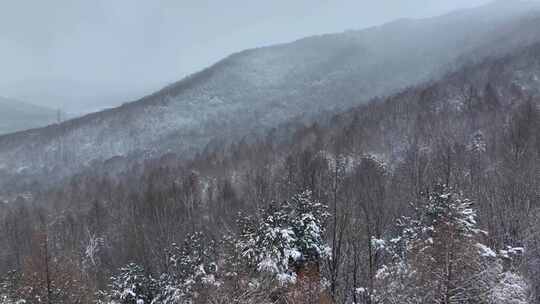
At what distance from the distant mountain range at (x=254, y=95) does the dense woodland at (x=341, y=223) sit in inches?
1565

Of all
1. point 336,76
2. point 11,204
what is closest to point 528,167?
point 11,204

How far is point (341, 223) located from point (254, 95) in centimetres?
12684

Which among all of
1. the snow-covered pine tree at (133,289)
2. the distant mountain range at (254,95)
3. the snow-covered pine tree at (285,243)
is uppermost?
the distant mountain range at (254,95)

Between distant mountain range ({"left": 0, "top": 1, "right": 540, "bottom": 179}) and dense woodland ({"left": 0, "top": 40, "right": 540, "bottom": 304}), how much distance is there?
130 feet

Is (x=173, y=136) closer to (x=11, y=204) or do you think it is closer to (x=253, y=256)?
(x=11, y=204)

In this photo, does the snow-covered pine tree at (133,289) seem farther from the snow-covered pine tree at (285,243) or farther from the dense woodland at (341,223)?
the snow-covered pine tree at (285,243)

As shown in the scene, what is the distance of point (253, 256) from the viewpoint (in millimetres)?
21297

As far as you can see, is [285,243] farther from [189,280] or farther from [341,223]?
[341,223]

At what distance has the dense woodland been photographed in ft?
59.0

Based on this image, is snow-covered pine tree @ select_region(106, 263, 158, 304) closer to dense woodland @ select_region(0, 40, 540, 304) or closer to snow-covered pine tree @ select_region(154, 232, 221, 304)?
dense woodland @ select_region(0, 40, 540, 304)

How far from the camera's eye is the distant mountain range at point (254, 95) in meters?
127

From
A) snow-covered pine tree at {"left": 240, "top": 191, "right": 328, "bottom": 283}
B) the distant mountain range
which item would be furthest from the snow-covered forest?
the distant mountain range

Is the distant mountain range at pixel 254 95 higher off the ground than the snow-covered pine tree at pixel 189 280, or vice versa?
the distant mountain range at pixel 254 95

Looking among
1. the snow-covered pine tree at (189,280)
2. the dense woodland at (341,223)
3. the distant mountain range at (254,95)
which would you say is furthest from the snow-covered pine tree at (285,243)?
the distant mountain range at (254,95)
